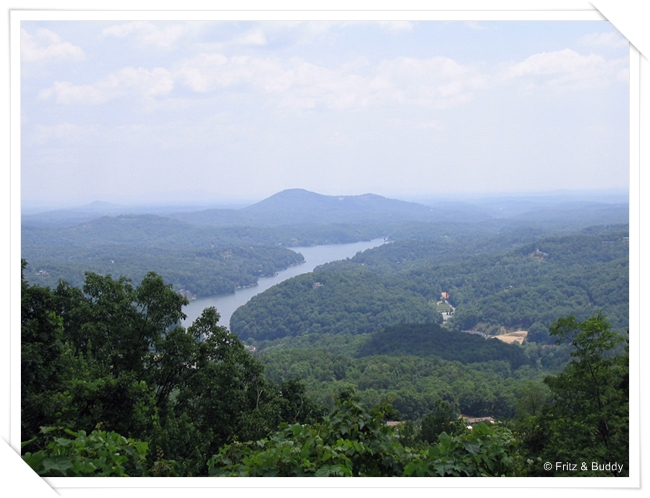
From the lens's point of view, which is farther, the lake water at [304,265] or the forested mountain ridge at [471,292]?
the lake water at [304,265]

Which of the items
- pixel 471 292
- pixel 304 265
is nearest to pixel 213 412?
pixel 471 292

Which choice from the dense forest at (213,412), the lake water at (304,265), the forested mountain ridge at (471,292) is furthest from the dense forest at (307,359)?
the lake water at (304,265)

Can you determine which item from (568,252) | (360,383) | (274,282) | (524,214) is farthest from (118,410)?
(524,214)

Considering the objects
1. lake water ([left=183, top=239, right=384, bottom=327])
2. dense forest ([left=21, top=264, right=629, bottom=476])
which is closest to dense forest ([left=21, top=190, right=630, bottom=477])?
dense forest ([left=21, top=264, right=629, bottom=476])

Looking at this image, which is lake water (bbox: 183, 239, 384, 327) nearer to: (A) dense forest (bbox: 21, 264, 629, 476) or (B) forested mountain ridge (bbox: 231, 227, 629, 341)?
(B) forested mountain ridge (bbox: 231, 227, 629, 341)

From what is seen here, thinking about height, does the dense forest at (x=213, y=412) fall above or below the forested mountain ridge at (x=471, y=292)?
above

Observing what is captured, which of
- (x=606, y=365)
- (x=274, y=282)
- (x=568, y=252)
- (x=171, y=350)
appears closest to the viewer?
(x=606, y=365)

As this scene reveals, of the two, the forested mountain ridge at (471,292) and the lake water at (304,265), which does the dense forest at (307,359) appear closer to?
the forested mountain ridge at (471,292)
